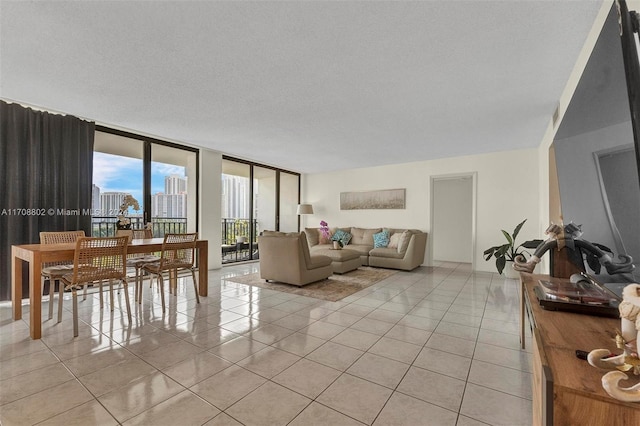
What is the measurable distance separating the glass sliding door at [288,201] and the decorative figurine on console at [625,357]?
23.4 ft

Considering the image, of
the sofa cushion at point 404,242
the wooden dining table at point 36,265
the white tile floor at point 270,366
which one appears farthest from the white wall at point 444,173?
the wooden dining table at point 36,265

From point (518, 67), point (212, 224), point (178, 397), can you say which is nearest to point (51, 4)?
point (178, 397)

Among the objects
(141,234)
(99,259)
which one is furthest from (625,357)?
(141,234)

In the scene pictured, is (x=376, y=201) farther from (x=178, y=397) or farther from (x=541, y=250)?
(x=178, y=397)

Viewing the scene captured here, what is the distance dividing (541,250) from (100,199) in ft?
18.0

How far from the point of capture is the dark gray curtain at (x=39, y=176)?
129 inches

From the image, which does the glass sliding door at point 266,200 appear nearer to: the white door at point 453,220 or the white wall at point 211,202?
the white wall at point 211,202

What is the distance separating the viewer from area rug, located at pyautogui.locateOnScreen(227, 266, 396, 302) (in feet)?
12.8

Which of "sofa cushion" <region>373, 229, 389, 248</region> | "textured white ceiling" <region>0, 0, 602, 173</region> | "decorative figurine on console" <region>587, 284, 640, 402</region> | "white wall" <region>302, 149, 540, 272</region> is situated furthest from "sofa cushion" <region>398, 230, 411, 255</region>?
"decorative figurine on console" <region>587, 284, 640, 402</region>

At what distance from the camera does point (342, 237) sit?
22.0 feet

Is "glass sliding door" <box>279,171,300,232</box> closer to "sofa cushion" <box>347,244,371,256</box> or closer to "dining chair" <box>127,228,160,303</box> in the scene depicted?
"sofa cushion" <box>347,244,371,256</box>

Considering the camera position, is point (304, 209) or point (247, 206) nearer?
point (247, 206)

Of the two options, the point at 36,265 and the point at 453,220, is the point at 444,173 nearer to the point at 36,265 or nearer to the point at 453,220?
the point at 453,220

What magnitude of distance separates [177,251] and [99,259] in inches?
34.8
